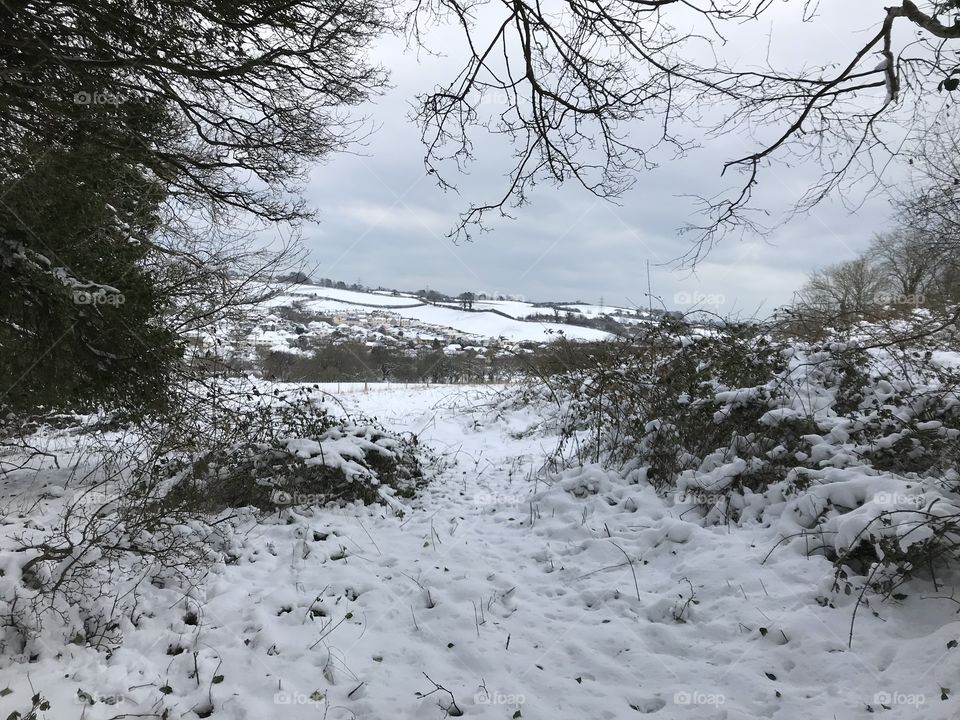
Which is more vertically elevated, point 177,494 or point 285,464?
point 285,464

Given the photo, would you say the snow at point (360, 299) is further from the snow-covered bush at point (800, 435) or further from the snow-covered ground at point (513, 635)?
the snow-covered ground at point (513, 635)

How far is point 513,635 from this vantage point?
3320mm

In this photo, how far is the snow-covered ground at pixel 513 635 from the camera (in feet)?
8.50

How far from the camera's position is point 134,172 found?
478 cm

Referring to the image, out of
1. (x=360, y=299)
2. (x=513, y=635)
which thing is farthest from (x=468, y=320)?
(x=513, y=635)

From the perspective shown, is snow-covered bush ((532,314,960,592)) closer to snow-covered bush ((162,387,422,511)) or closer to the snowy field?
snow-covered bush ((162,387,422,511))

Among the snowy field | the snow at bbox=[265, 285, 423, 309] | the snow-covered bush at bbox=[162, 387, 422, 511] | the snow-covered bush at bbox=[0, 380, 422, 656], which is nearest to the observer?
the snow-covered bush at bbox=[0, 380, 422, 656]

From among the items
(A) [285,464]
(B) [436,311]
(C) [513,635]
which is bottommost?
(C) [513,635]

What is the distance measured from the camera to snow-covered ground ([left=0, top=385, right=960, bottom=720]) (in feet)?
8.50

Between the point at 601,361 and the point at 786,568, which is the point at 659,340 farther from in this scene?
the point at 786,568

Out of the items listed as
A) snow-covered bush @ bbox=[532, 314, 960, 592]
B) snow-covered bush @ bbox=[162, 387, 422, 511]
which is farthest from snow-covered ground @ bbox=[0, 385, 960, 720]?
snow-covered bush @ bbox=[162, 387, 422, 511]

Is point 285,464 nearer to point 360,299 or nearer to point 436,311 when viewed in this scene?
point 436,311

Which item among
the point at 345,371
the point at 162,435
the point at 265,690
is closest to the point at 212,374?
the point at 162,435

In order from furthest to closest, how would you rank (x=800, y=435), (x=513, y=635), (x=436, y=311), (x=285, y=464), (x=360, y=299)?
(x=360, y=299), (x=436, y=311), (x=285, y=464), (x=800, y=435), (x=513, y=635)
